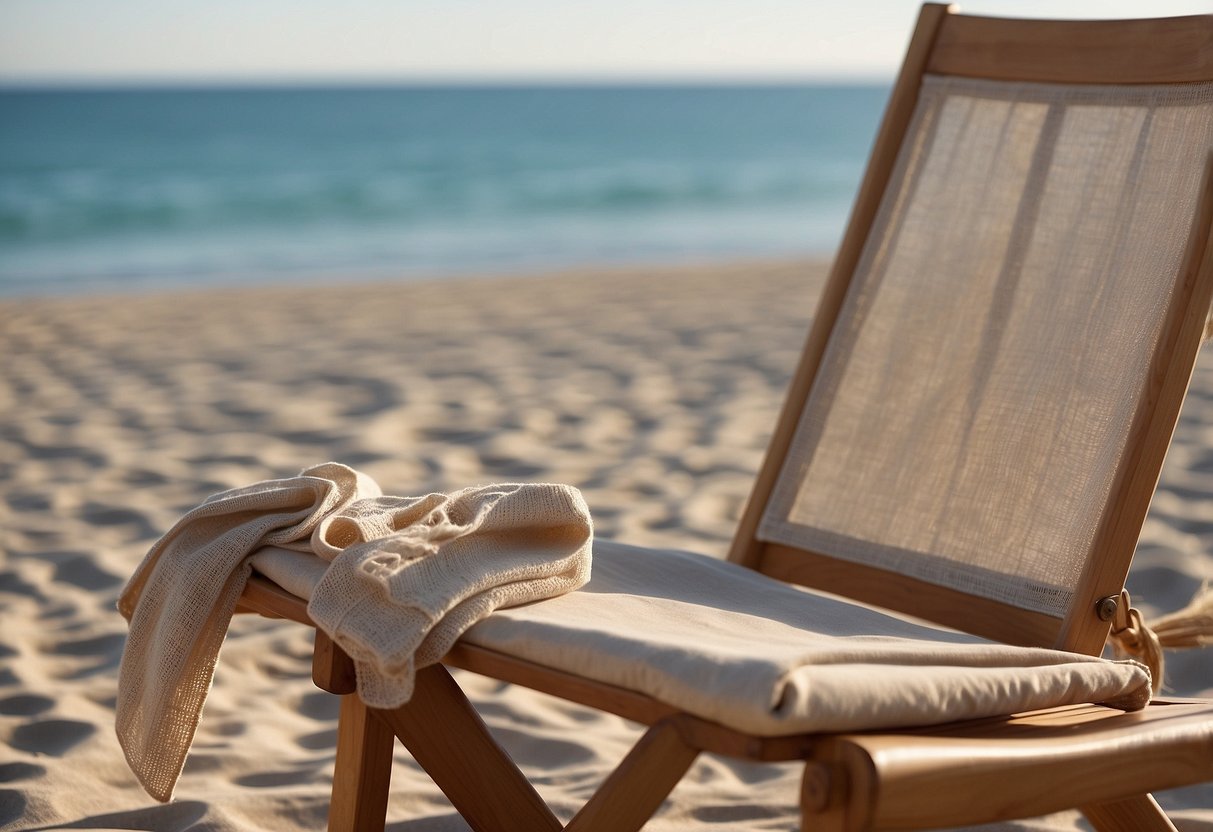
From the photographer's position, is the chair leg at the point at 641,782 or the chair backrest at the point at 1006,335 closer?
the chair leg at the point at 641,782

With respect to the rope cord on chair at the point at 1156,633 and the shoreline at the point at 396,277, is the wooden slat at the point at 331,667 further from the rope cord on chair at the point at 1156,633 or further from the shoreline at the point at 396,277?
the shoreline at the point at 396,277

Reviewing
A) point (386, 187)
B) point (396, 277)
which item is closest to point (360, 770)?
point (396, 277)

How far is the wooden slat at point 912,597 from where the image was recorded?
153 centimetres

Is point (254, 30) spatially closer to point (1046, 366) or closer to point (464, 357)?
point (464, 357)

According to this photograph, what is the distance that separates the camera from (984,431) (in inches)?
Result: 67.4

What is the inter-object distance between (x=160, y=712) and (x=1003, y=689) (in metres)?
0.87

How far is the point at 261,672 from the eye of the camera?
229 centimetres

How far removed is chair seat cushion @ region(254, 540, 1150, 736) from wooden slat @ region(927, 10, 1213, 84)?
2.46 feet

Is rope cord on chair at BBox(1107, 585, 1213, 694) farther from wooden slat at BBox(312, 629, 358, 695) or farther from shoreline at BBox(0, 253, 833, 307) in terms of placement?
shoreline at BBox(0, 253, 833, 307)

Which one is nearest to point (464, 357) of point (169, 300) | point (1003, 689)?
point (169, 300)

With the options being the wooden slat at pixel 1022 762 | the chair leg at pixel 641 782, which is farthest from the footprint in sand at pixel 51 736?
the wooden slat at pixel 1022 762

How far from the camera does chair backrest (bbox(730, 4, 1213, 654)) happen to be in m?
1.52

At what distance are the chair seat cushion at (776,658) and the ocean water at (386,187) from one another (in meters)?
8.18

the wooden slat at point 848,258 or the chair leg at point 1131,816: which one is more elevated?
the wooden slat at point 848,258
